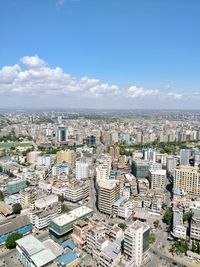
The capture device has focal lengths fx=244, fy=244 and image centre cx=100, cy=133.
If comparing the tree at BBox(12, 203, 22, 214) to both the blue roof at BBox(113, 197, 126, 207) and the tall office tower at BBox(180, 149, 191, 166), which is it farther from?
the tall office tower at BBox(180, 149, 191, 166)

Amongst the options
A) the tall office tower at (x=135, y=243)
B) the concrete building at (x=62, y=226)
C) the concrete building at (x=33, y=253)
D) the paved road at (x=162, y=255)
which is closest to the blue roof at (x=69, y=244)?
the concrete building at (x=62, y=226)

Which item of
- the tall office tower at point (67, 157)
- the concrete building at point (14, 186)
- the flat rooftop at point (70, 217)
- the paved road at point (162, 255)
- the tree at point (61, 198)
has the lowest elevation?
the paved road at point (162, 255)

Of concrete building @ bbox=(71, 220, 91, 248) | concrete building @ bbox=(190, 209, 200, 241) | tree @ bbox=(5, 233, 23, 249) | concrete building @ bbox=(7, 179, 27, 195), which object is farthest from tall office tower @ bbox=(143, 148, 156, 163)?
tree @ bbox=(5, 233, 23, 249)

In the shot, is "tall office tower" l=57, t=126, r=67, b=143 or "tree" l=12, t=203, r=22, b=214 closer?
"tree" l=12, t=203, r=22, b=214

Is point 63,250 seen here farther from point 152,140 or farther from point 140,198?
point 152,140

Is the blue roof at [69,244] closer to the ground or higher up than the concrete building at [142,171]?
closer to the ground

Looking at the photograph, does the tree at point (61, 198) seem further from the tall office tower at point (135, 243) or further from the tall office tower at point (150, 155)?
the tall office tower at point (150, 155)
